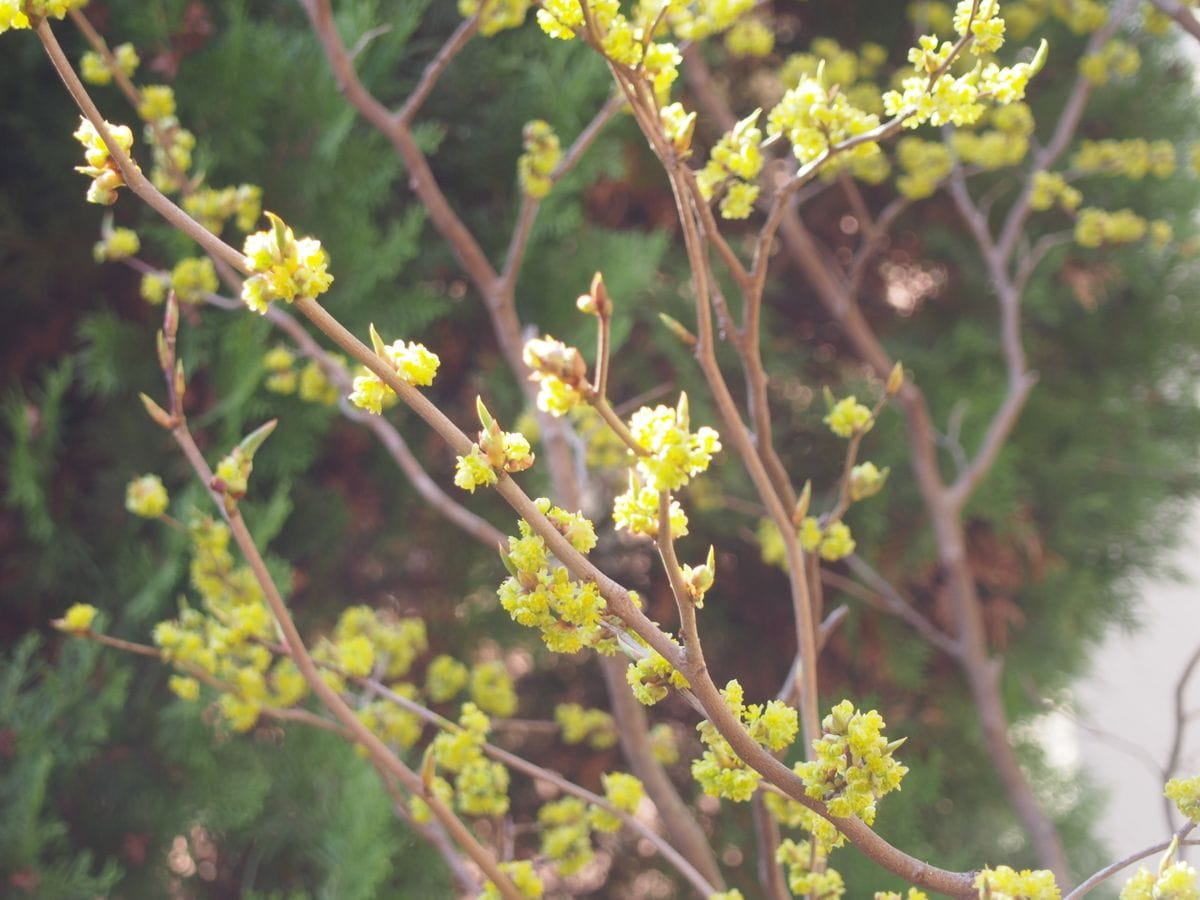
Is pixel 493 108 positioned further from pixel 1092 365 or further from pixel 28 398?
pixel 1092 365

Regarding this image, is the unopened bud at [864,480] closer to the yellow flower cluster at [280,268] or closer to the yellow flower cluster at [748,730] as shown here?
the yellow flower cluster at [748,730]

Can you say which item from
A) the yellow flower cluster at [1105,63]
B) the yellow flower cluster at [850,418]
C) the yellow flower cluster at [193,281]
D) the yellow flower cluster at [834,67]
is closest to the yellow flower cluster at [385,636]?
the yellow flower cluster at [193,281]

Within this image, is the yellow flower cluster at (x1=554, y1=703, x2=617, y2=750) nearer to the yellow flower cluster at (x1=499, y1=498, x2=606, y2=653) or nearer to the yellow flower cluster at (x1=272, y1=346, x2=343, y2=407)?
the yellow flower cluster at (x1=272, y1=346, x2=343, y2=407)

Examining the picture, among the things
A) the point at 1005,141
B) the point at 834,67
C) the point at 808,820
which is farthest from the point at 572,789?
the point at 834,67

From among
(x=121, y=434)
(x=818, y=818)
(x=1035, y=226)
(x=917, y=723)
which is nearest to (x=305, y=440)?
(x=121, y=434)

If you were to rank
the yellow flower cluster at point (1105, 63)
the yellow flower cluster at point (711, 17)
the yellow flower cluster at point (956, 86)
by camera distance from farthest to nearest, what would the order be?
the yellow flower cluster at point (1105, 63) < the yellow flower cluster at point (711, 17) < the yellow flower cluster at point (956, 86)

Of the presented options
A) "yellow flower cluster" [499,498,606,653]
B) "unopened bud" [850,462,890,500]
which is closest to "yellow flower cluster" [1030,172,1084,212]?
"unopened bud" [850,462,890,500]
